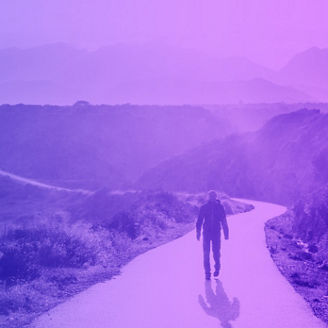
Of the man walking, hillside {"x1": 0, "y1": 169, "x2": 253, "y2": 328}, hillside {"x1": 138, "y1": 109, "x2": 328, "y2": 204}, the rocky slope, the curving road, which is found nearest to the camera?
the curving road

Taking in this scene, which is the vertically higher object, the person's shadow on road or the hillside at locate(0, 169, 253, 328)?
the person's shadow on road

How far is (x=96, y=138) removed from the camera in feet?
241

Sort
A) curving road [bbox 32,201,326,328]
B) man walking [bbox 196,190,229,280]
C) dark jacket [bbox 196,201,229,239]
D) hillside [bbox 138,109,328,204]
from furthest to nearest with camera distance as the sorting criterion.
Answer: hillside [bbox 138,109,328,204] < dark jacket [bbox 196,201,229,239] < man walking [bbox 196,190,229,280] < curving road [bbox 32,201,326,328]

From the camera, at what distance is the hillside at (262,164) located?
1312 inches

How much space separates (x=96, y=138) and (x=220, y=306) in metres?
66.9

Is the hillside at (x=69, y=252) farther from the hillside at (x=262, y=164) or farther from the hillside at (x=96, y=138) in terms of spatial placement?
the hillside at (x=96, y=138)

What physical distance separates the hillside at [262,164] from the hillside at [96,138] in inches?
551

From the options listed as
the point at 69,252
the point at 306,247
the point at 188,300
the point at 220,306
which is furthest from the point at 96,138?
the point at 220,306

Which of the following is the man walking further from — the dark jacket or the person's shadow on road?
the person's shadow on road

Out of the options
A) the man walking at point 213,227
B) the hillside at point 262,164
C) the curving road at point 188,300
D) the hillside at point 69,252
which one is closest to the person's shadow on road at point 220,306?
the curving road at point 188,300

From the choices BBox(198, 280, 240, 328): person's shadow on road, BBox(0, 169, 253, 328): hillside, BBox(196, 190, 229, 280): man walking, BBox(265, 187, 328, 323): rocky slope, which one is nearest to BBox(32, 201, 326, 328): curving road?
BBox(198, 280, 240, 328): person's shadow on road

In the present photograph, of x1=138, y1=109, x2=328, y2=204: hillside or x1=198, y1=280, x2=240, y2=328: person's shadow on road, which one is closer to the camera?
x1=198, y1=280, x2=240, y2=328: person's shadow on road

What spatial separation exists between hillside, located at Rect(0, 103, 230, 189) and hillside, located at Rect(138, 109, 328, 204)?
14003mm

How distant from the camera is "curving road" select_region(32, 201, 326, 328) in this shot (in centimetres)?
716
